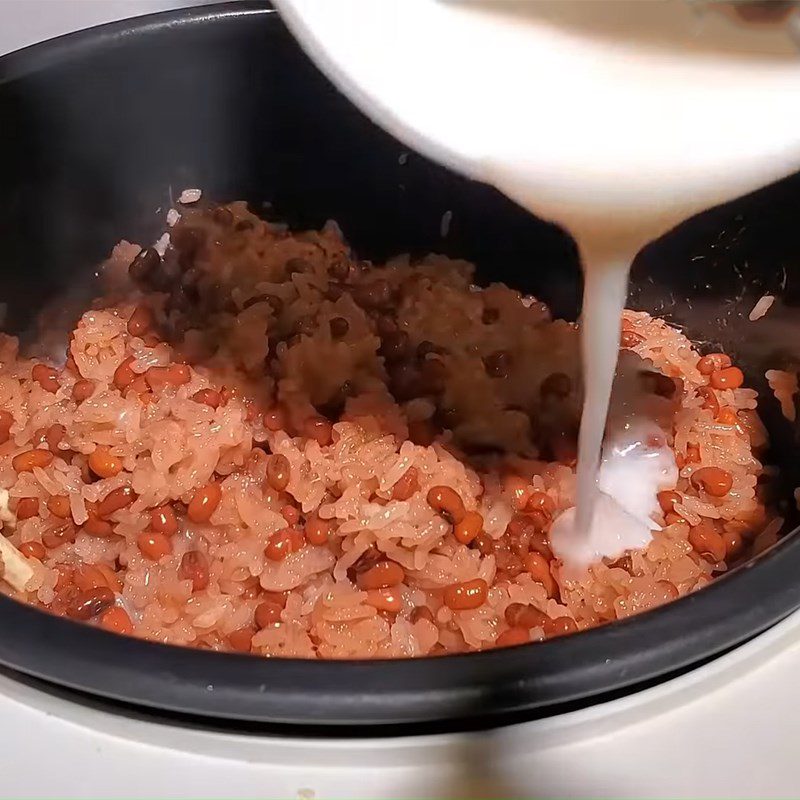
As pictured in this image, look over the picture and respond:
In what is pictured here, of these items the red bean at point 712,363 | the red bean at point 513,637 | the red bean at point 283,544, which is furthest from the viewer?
the red bean at point 712,363

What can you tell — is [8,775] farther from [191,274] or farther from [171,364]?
[191,274]

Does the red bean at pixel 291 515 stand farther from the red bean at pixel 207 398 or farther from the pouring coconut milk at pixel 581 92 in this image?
the pouring coconut milk at pixel 581 92

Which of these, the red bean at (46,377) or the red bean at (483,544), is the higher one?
the red bean at (46,377)

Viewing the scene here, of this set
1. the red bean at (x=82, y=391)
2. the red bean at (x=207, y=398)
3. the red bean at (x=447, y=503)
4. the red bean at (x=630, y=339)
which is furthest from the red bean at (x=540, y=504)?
the red bean at (x=82, y=391)

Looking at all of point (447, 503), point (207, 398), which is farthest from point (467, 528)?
point (207, 398)

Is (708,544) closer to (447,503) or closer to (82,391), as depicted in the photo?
(447,503)
